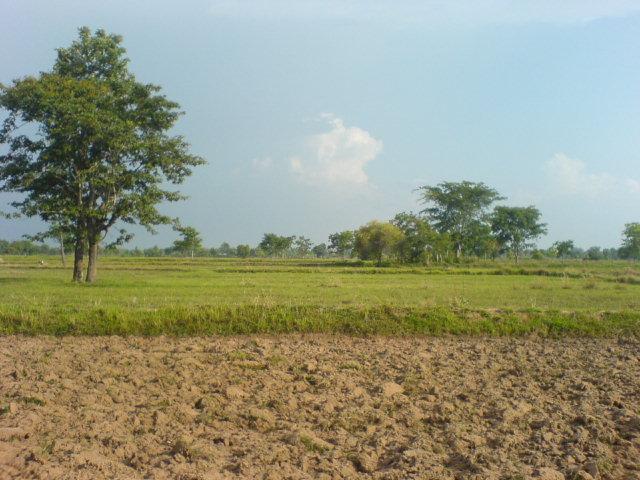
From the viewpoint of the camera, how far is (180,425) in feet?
20.2

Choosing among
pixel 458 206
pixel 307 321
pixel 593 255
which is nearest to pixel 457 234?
pixel 458 206

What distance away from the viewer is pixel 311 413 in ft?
21.9

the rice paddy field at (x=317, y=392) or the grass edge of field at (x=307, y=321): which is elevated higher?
the grass edge of field at (x=307, y=321)

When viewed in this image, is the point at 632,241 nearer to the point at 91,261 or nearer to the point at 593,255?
the point at 593,255

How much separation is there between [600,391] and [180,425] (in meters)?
5.62

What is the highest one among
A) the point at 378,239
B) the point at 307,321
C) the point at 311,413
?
the point at 378,239

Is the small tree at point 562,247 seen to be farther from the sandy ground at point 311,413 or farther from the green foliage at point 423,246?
the sandy ground at point 311,413

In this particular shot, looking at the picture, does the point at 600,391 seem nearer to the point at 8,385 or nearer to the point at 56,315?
the point at 8,385

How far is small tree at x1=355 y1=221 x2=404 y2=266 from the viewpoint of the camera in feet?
190

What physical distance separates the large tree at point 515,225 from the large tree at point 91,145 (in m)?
50.4

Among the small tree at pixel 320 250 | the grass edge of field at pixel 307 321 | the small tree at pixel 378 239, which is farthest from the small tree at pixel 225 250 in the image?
the grass edge of field at pixel 307 321

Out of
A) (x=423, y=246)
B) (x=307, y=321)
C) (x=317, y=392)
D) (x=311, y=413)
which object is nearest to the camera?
(x=311, y=413)

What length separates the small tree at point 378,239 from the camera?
57906 millimetres

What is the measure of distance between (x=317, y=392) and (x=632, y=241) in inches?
2970
